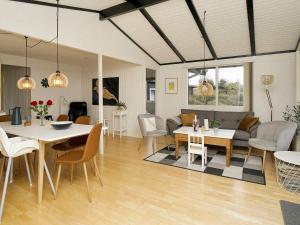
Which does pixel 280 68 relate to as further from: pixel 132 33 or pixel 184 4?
pixel 132 33

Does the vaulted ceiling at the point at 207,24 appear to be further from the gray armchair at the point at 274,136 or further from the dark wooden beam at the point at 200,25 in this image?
the gray armchair at the point at 274,136

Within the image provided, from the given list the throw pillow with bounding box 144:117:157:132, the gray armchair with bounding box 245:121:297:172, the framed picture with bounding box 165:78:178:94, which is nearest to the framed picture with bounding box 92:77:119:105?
the framed picture with bounding box 165:78:178:94

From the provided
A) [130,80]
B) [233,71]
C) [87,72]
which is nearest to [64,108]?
[87,72]

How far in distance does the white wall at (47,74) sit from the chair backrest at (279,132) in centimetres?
599

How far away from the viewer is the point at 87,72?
22.9ft

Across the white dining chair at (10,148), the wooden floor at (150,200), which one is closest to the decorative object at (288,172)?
the wooden floor at (150,200)

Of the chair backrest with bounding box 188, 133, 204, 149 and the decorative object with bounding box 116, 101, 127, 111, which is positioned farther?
the decorative object with bounding box 116, 101, 127, 111

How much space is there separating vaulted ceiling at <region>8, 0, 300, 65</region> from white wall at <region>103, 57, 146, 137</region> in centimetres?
89

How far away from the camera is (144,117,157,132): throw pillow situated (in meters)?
4.51

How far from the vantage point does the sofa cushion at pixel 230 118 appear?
188 inches

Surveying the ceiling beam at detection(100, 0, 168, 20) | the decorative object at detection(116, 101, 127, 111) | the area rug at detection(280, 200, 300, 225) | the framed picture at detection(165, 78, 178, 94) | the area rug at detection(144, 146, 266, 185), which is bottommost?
the area rug at detection(280, 200, 300, 225)

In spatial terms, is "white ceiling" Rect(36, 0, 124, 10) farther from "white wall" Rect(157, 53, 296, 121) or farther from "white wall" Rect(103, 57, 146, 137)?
"white wall" Rect(157, 53, 296, 121)

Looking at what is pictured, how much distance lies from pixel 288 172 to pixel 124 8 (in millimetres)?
3915

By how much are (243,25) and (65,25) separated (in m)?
3.40
